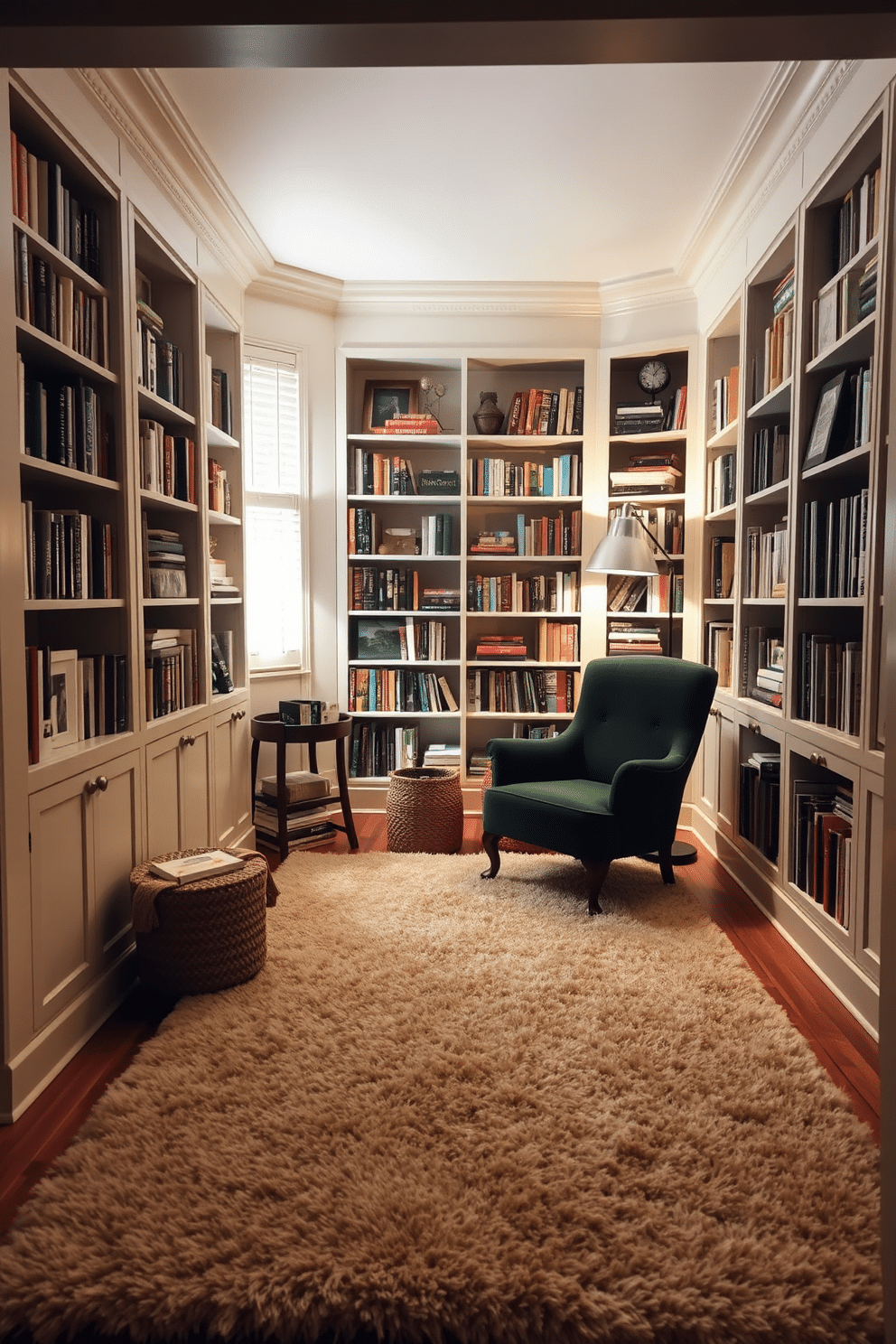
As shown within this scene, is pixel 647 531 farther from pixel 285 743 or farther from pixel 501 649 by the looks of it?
pixel 285 743

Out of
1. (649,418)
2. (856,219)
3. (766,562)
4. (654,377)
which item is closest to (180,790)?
(766,562)

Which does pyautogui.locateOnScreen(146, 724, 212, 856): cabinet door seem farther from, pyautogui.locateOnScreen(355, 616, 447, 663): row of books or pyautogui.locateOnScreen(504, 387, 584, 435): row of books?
pyautogui.locateOnScreen(504, 387, 584, 435): row of books

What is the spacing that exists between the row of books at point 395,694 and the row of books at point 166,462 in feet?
5.63

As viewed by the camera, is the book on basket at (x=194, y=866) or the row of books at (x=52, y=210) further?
the book on basket at (x=194, y=866)

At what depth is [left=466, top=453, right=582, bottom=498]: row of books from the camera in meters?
4.79

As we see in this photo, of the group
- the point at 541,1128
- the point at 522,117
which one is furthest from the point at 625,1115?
the point at 522,117

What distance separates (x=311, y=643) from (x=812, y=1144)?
3.60 meters

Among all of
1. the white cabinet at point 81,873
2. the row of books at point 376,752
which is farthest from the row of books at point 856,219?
the row of books at point 376,752

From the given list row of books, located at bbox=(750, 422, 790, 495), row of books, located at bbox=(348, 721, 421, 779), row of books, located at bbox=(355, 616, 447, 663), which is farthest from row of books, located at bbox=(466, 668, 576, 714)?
row of books, located at bbox=(750, 422, 790, 495)

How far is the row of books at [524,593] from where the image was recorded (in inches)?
191

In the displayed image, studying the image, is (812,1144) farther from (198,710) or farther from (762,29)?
(198,710)

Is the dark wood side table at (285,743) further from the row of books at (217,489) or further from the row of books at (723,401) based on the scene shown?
the row of books at (723,401)

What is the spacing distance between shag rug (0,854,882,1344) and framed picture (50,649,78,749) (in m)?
0.85

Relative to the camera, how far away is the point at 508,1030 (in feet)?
7.50
